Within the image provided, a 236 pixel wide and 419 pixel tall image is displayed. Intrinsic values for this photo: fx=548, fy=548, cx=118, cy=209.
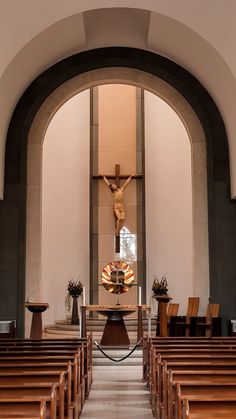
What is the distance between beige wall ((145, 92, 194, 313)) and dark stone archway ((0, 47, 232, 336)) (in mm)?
3481

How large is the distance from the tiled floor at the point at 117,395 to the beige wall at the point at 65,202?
518 cm

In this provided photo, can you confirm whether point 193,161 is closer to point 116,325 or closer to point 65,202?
point 116,325

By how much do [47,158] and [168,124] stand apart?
11.0 feet

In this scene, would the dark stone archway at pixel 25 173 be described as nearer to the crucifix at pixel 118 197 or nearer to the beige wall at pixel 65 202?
the beige wall at pixel 65 202

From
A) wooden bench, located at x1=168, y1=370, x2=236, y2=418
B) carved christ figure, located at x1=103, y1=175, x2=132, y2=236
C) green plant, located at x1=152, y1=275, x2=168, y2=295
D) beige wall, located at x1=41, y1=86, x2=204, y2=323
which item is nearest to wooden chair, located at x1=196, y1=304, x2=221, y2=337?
green plant, located at x1=152, y1=275, x2=168, y2=295

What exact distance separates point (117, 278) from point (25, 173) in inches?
110

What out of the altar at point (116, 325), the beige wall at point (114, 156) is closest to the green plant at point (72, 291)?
the beige wall at point (114, 156)

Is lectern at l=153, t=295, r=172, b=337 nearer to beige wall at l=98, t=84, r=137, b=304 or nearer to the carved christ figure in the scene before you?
beige wall at l=98, t=84, r=137, b=304

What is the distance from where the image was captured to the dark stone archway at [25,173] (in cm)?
999

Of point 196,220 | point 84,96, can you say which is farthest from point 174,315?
point 84,96

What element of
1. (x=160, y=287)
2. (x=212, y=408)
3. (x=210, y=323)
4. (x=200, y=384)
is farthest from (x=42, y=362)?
(x=160, y=287)

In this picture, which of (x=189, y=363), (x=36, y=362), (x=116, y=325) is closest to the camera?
(x=189, y=363)

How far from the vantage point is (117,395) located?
6457 millimetres

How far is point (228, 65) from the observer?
8930mm
